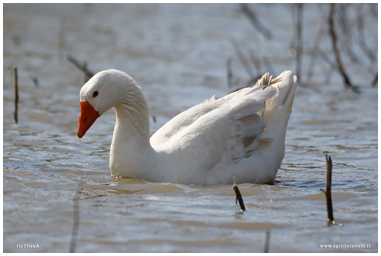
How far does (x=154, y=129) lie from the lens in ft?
31.3

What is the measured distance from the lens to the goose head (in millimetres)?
6117

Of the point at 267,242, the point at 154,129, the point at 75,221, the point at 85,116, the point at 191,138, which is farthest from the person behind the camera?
the point at 154,129

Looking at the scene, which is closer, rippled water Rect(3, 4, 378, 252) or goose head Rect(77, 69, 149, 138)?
rippled water Rect(3, 4, 378, 252)

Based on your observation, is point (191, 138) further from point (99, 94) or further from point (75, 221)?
point (75, 221)

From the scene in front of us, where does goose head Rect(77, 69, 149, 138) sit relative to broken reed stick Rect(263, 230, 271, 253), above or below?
above

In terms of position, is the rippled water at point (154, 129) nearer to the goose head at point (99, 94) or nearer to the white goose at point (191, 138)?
the white goose at point (191, 138)

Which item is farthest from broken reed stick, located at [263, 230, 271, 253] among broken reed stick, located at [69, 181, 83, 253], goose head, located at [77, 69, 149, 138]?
goose head, located at [77, 69, 149, 138]

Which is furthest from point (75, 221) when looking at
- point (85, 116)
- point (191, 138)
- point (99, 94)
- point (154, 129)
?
point (154, 129)

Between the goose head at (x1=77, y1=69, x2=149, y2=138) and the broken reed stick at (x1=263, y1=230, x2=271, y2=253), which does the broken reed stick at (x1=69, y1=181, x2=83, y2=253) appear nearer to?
the goose head at (x1=77, y1=69, x2=149, y2=138)

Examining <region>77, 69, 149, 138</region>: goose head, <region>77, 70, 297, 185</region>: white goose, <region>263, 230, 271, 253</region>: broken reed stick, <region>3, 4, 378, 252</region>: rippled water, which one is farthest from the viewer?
<region>77, 70, 297, 185</region>: white goose

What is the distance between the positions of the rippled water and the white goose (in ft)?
0.69

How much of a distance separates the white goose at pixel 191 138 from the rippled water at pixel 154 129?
21cm

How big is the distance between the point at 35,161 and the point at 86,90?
1.65 meters

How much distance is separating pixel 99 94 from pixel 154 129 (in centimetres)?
342
